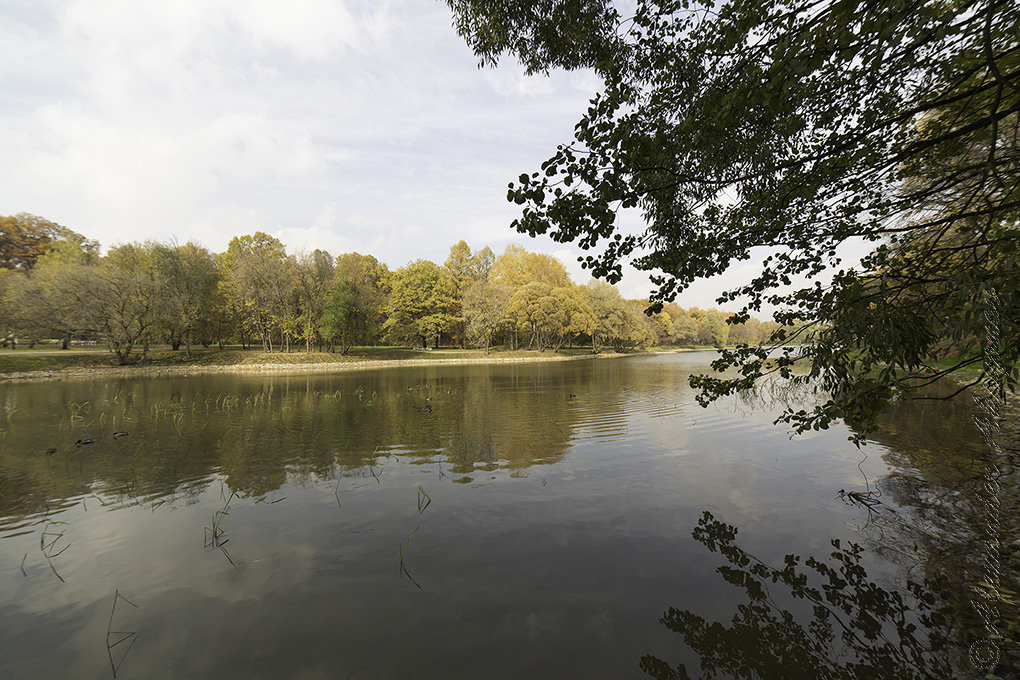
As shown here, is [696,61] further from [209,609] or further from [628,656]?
[209,609]

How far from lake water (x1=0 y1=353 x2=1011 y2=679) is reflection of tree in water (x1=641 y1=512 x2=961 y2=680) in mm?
31

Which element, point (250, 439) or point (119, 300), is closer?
point (250, 439)

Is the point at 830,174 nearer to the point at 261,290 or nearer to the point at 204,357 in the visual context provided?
the point at 261,290

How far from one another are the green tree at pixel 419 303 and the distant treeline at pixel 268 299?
18cm

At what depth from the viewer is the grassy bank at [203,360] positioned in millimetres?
39281

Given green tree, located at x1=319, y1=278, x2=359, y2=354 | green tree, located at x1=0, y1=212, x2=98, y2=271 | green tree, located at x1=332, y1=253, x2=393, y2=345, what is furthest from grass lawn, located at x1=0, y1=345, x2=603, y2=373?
green tree, located at x1=0, y1=212, x2=98, y2=271

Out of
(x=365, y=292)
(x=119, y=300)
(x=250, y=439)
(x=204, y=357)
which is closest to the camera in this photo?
(x=250, y=439)

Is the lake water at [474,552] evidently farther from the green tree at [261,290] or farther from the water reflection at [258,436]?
the green tree at [261,290]

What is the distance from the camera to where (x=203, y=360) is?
167 feet

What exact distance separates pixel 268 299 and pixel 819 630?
196ft

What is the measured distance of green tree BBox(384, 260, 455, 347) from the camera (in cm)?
6838

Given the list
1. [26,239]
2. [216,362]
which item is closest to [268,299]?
[216,362]

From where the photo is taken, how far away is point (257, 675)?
4305mm

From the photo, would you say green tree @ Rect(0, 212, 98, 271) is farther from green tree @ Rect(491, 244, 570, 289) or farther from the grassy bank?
green tree @ Rect(491, 244, 570, 289)
